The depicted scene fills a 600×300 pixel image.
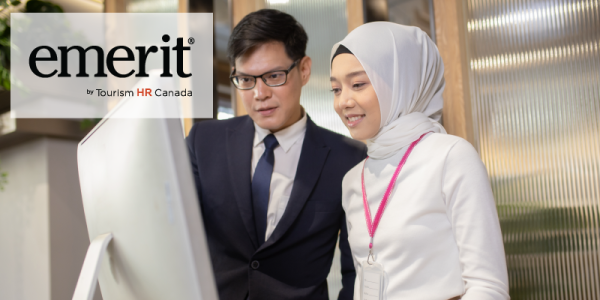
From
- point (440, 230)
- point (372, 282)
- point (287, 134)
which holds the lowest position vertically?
point (372, 282)

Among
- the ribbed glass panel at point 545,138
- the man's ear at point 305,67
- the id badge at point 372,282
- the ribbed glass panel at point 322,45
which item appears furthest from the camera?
the ribbed glass panel at point 322,45

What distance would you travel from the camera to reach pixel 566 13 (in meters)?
1.77

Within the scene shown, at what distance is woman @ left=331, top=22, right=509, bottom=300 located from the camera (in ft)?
2.96

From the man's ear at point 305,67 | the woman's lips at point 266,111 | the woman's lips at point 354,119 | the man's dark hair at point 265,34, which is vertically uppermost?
the man's dark hair at point 265,34

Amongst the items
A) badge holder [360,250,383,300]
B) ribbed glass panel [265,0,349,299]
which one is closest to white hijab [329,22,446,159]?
badge holder [360,250,383,300]

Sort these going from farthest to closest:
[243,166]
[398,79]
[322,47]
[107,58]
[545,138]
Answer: [107,58] → [322,47] → [545,138] → [243,166] → [398,79]

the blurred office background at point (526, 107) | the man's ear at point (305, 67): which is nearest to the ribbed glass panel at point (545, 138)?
the blurred office background at point (526, 107)

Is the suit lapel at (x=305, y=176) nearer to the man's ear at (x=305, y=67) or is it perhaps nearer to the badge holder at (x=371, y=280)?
the man's ear at (x=305, y=67)

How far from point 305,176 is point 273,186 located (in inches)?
5.2

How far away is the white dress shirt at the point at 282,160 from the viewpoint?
148cm

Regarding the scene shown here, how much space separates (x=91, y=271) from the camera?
1.86 ft

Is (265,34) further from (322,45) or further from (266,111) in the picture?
(322,45)

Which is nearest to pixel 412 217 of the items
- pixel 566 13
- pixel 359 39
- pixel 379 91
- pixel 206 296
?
pixel 379 91

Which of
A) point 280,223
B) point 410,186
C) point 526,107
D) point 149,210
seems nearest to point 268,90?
point 280,223
